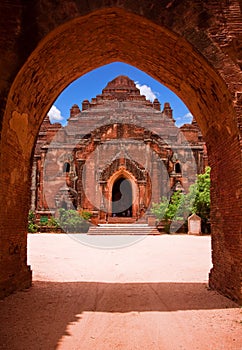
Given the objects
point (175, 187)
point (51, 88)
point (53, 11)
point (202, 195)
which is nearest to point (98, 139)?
point (175, 187)

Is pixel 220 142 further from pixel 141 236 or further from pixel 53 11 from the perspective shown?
pixel 141 236

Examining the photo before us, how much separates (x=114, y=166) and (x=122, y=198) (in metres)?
4.72

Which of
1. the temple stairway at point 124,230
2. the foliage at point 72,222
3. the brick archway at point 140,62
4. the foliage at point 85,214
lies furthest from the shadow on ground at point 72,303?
the foliage at point 85,214

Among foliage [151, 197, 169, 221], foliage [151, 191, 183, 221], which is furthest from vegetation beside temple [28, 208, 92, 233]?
foliage [151, 191, 183, 221]

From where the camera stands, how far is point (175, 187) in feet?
89.9

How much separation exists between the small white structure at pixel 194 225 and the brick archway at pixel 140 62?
1564 centimetres

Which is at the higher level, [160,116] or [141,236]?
[160,116]

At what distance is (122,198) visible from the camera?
3052 centimetres

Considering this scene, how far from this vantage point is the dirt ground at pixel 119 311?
448 centimetres

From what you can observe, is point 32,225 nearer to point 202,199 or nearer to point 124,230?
point 124,230

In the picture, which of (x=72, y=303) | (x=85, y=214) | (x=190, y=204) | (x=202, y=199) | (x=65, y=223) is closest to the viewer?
(x=72, y=303)

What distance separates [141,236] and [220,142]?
50.4 ft

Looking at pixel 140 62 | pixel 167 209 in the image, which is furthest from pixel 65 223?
pixel 140 62

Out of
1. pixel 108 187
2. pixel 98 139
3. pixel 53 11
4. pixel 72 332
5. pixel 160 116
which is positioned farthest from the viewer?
pixel 160 116
